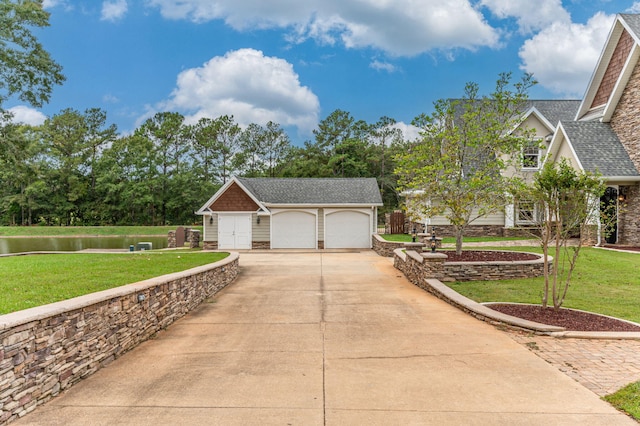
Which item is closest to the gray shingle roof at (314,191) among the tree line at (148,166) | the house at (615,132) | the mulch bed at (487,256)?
the house at (615,132)

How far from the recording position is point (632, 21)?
1672 cm

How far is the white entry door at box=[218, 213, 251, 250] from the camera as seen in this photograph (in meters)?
21.7

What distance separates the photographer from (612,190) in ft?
54.5

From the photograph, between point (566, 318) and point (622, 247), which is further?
point (622, 247)

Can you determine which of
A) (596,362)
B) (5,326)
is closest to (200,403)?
(5,326)

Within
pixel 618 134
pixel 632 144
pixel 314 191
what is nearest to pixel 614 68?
pixel 618 134

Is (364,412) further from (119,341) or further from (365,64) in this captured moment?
(365,64)

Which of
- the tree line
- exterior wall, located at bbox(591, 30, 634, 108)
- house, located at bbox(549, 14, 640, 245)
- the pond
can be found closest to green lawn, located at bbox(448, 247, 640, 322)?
house, located at bbox(549, 14, 640, 245)

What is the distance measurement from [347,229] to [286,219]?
331cm

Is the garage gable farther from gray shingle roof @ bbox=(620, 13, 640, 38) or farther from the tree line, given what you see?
the tree line

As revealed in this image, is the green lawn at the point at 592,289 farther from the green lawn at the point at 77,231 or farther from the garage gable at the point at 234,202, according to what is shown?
the green lawn at the point at 77,231

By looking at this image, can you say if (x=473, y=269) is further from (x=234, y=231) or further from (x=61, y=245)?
(x=61, y=245)

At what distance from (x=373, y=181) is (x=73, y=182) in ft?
117

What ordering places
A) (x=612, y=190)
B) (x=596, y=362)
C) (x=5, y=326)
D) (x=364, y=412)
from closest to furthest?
1. (x=5, y=326)
2. (x=364, y=412)
3. (x=596, y=362)
4. (x=612, y=190)
